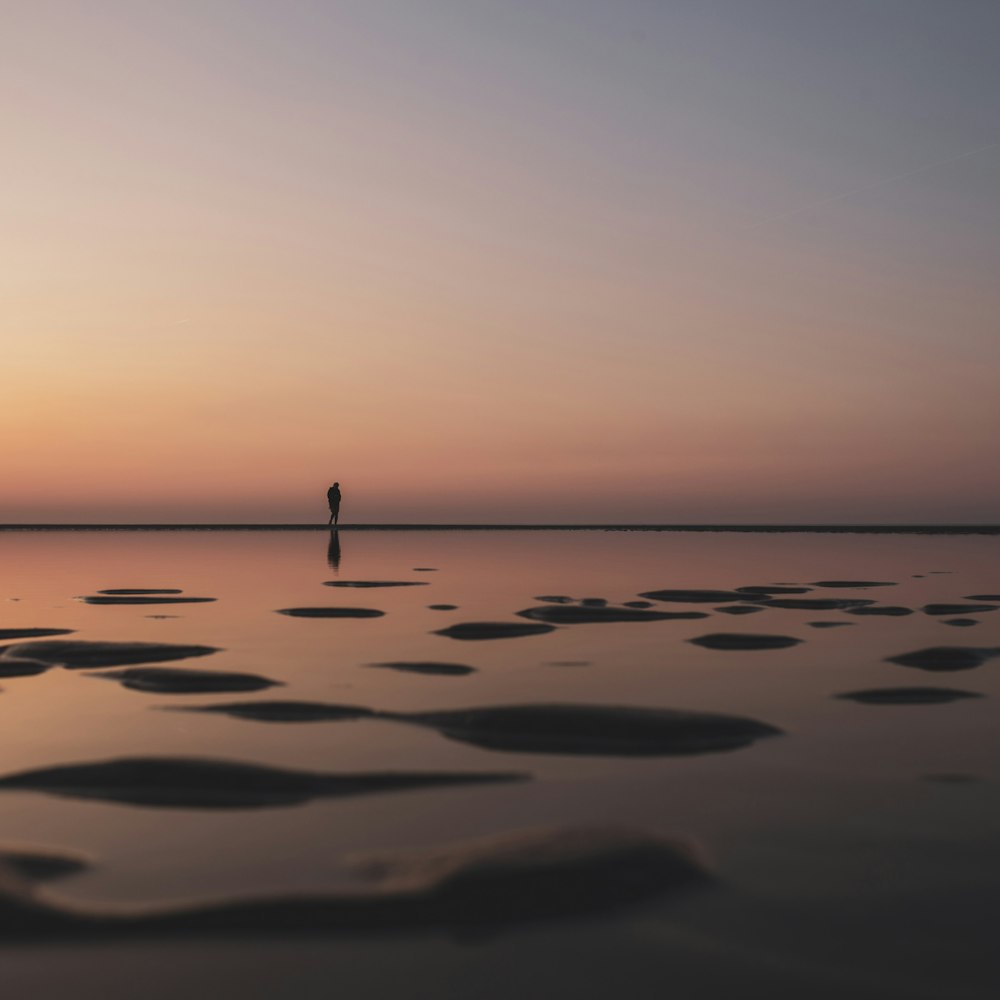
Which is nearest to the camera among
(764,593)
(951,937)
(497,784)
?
(951,937)

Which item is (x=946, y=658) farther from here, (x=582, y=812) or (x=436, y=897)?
(x=436, y=897)

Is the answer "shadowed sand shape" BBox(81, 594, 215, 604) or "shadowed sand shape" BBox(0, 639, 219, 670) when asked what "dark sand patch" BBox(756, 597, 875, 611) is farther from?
"shadowed sand shape" BBox(81, 594, 215, 604)

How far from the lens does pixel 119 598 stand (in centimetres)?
2417

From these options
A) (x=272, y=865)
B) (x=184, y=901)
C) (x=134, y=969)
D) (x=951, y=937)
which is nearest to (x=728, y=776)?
(x=951, y=937)

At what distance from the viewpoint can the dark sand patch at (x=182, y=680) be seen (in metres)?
11.7

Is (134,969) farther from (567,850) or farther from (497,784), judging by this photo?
(497,784)

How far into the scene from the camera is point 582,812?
6.80 m

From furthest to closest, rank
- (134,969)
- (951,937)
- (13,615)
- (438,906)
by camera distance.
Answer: (13,615) → (438,906) → (951,937) → (134,969)

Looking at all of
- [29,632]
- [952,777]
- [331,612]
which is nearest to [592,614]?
[331,612]

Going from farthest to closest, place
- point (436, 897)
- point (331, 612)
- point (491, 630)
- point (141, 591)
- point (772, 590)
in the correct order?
point (772, 590), point (141, 591), point (331, 612), point (491, 630), point (436, 897)

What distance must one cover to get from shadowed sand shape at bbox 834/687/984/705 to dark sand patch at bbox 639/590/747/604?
39.3ft

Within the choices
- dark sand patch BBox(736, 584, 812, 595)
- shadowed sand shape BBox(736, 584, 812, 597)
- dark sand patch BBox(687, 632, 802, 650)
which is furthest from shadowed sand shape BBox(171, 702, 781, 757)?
dark sand patch BBox(736, 584, 812, 595)

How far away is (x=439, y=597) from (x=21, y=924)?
1970 centimetres

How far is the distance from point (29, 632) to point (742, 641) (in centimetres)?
1167
